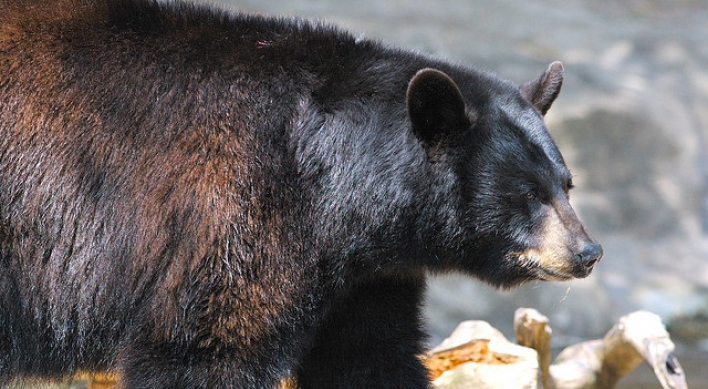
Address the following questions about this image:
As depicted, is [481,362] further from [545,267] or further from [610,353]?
[545,267]

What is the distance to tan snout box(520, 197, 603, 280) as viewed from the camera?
13.4 feet

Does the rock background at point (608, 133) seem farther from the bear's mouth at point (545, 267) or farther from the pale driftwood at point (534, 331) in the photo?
the bear's mouth at point (545, 267)

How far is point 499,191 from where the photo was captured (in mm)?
4117

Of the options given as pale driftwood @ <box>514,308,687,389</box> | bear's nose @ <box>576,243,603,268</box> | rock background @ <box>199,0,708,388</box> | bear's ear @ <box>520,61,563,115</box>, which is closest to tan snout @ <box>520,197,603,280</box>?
bear's nose @ <box>576,243,603,268</box>

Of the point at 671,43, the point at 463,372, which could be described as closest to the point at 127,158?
the point at 463,372

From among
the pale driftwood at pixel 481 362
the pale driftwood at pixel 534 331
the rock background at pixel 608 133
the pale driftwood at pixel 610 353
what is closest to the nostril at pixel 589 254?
the pale driftwood at pixel 481 362

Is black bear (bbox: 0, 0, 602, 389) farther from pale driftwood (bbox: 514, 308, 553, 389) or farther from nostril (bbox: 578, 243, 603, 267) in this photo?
pale driftwood (bbox: 514, 308, 553, 389)

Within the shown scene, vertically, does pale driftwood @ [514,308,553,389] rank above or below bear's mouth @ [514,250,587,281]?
below

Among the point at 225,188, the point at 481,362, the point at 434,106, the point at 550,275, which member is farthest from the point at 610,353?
the point at 225,188

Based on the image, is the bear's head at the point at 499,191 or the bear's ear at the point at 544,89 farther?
the bear's ear at the point at 544,89

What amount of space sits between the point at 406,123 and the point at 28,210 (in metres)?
1.72

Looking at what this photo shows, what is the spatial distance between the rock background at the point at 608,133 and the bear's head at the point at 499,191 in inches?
162

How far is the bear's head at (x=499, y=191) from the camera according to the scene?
411cm

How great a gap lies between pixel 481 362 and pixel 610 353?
1035mm
